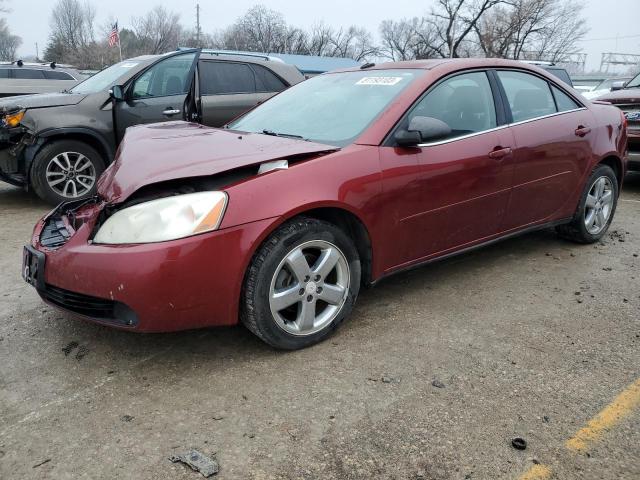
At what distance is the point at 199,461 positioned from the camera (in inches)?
79.3

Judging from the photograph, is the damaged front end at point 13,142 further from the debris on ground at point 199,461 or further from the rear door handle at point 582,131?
the rear door handle at point 582,131

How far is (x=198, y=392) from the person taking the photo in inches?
97.0

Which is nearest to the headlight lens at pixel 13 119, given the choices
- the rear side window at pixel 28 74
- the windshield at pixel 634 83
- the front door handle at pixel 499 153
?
the front door handle at pixel 499 153

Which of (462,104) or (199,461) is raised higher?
(462,104)

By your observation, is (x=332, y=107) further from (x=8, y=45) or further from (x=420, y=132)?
(x=8, y=45)

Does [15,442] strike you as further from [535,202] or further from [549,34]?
[549,34]

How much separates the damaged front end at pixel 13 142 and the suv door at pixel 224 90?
1849mm

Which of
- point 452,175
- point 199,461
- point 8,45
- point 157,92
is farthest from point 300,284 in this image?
point 8,45

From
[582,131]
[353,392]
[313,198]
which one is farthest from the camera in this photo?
[582,131]

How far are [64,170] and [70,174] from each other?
2.9 inches

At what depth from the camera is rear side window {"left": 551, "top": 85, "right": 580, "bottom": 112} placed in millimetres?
4176

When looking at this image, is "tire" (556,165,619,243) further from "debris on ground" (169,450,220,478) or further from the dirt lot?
"debris on ground" (169,450,220,478)

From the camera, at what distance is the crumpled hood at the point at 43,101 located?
5.76 meters

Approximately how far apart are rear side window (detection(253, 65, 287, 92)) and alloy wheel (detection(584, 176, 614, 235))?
158 inches
